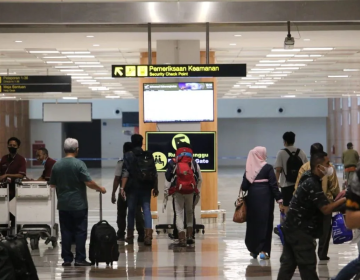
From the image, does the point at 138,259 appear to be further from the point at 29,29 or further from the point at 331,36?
the point at 331,36

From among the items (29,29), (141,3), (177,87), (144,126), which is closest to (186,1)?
(141,3)

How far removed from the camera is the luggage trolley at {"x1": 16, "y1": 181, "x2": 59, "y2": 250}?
394 inches

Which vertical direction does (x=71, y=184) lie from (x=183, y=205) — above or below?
above

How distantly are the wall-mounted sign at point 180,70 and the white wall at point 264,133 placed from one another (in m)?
34.5

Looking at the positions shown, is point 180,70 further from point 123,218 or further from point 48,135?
point 48,135

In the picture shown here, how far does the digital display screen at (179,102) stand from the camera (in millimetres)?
12188

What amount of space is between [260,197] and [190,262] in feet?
4.03

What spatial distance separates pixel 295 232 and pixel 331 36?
799 cm

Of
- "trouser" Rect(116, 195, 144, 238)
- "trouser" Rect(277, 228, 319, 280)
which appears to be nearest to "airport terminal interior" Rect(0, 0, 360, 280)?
"trouser" Rect(116, 195, 144, 238)

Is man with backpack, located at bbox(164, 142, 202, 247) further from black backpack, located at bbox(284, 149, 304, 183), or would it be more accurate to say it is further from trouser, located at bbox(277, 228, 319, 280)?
trouser, located at bbox(277, 228, 319, 280)

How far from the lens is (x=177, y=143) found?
11859 mm

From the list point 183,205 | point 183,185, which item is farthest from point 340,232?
point 183,205

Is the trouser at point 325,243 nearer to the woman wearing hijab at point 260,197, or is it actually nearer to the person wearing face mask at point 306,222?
the woman wearing hijab at point 260,197

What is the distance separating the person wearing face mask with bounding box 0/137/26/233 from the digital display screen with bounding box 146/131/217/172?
7.35 feet
